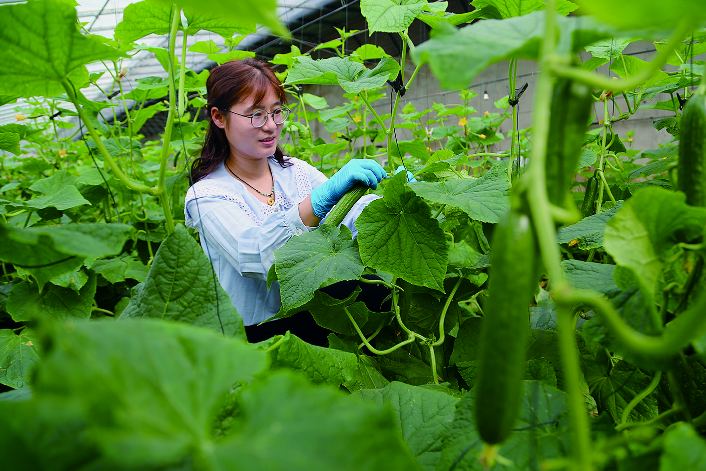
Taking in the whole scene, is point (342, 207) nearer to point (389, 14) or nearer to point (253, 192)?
point (389, 14)

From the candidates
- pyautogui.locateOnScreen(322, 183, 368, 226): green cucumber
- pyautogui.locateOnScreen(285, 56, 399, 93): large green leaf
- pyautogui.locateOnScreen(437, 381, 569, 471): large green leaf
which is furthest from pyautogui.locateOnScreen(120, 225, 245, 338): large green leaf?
pyautogui.locateOnScreen(285, 56, 399, 93): large green leaf

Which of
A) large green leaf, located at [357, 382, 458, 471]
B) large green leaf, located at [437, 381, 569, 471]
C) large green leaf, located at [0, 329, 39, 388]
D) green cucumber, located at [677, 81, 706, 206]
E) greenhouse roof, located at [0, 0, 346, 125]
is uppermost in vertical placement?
greenhouse roof, located at [0, 0, 346, 125]

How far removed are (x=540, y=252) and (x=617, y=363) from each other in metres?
0.51

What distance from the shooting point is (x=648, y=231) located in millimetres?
392

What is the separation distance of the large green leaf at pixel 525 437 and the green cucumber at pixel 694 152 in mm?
200

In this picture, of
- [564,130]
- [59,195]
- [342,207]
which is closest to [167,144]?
[342,207]

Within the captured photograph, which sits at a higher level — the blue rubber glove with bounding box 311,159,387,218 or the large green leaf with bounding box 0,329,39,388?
the blue rubber glove with bounding box 311,159,387,218

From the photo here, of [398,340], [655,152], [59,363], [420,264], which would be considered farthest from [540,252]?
[655,152]

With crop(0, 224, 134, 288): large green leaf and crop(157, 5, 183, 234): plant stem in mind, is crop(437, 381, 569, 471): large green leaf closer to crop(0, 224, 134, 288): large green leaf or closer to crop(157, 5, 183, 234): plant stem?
crop(0, 224, 134, 288): large green leaf

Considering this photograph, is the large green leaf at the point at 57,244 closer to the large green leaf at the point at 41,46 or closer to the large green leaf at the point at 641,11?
the large green leaf at the point at 41,46

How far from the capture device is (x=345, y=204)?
991 mm

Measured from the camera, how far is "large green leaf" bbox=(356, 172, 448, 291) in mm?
769

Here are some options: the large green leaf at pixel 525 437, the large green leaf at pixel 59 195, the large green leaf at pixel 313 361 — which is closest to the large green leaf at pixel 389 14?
the large green leaf at pixel 313 361

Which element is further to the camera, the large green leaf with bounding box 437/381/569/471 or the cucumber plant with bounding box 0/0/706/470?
the large green leaf with bounding box 437/381/569/471
